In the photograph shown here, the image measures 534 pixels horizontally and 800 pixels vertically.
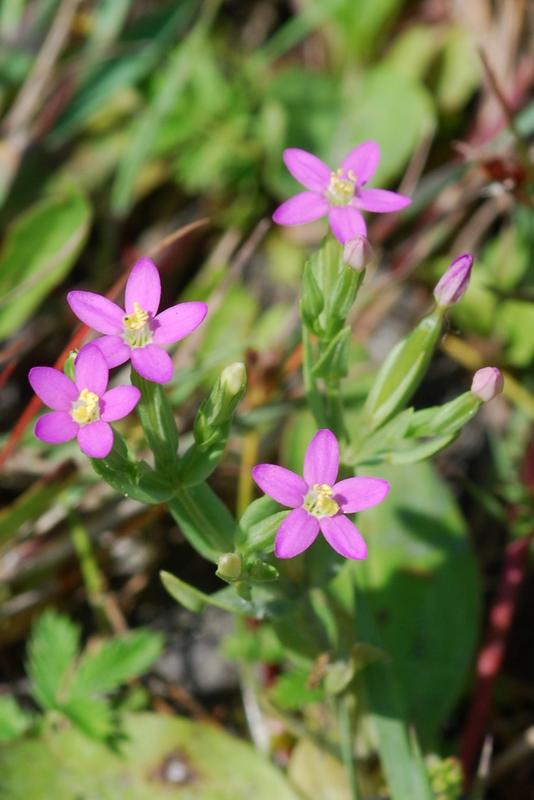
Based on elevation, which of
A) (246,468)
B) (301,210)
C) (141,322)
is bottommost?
(246,468)

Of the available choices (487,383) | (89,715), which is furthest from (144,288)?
(89,715)

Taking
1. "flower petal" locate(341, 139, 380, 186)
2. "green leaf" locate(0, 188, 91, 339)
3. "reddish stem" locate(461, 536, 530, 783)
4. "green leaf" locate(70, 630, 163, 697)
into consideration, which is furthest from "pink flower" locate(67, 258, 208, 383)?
"reddish stem" locate(461, 536, 530, 783)

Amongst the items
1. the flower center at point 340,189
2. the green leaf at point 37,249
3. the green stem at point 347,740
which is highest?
the flower center at point 340,189

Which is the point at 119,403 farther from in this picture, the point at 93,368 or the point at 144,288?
the point at 144,288

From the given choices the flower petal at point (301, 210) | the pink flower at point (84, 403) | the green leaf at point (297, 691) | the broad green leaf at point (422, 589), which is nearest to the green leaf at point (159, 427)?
the pink flower at point (84, 403)

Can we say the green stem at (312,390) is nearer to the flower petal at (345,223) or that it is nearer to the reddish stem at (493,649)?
the flower petal at (345,223)

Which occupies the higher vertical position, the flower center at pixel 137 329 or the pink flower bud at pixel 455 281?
the flower center at pixel 137 329
